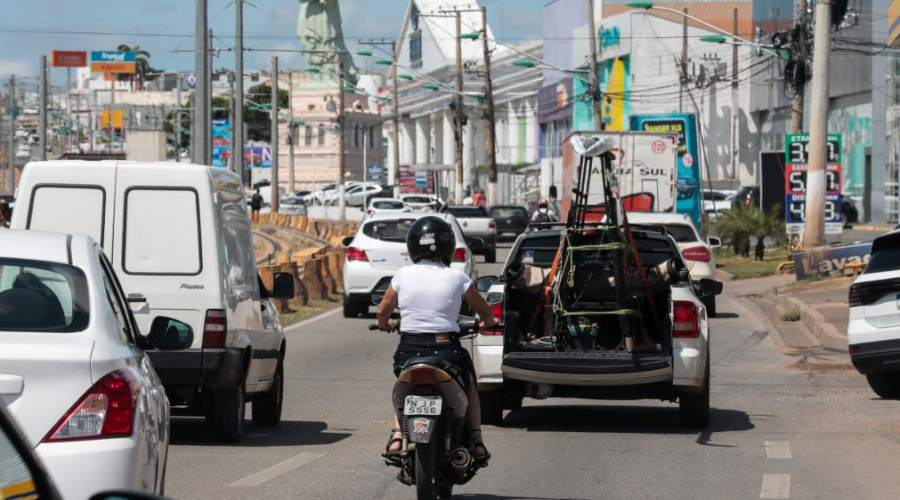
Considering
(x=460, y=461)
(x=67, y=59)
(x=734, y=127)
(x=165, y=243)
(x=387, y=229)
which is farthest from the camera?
(x=67, y=59)

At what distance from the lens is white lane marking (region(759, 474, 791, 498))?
28.0 ft

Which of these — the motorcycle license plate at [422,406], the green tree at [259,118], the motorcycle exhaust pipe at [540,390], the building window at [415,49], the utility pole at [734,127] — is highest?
the building window at [415,49]

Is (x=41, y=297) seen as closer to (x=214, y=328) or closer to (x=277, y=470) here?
(x=277, y=470)

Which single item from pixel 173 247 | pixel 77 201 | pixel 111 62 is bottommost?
pixel 173 247

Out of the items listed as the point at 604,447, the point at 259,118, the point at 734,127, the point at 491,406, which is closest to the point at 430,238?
the point at 604,447

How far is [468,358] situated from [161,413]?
204cm

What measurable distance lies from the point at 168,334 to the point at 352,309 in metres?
16.6

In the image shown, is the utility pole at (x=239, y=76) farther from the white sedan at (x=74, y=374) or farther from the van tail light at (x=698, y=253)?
the white sedan at (x=74, y=374)

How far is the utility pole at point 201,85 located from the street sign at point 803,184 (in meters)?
11.8

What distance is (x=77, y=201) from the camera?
1062 cm

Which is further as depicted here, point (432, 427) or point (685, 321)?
point (685, 321)

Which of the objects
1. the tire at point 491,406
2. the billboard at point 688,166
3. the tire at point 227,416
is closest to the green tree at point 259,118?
the billboard at point 688,166

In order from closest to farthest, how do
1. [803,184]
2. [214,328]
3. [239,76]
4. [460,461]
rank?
[460,461], [214,328], [803,184], [239,76]

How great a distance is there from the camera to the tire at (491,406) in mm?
11672
